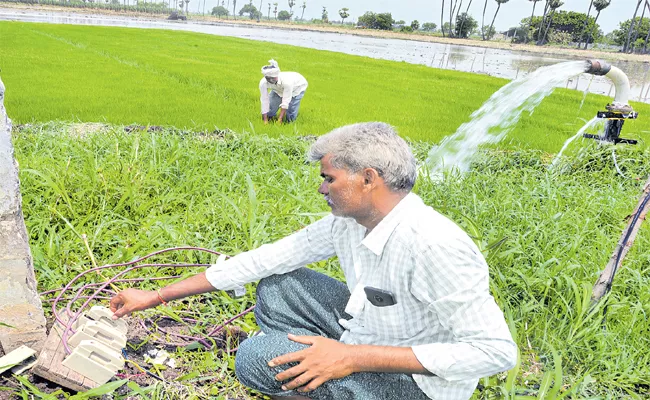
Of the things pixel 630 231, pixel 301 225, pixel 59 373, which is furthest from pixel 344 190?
pixel 301 225

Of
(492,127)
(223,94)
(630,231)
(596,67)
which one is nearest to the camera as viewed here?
(630,231)

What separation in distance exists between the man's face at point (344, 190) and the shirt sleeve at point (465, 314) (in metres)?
0.20

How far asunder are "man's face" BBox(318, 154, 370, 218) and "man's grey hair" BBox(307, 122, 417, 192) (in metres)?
0.02

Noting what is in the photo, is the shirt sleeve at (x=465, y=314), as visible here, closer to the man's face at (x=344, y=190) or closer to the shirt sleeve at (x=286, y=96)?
the man's face at (x=344, y=190)

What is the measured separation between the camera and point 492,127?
→ 563 centimetres

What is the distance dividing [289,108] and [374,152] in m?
4.88

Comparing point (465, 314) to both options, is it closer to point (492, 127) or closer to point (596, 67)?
point (596, 67)

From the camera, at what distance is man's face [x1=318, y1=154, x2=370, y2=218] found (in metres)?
1.28

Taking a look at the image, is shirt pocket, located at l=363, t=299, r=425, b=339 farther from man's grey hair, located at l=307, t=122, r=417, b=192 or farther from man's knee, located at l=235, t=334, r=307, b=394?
man's grey hair, located at l=307, t=122, r=417, b=192

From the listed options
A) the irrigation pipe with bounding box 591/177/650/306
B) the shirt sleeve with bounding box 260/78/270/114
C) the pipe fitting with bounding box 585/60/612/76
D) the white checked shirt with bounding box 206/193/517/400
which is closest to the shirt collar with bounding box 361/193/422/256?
the white checked shirt with bounding box 206/193/517/400

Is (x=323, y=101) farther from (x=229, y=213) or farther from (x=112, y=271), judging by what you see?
(x=112, y=271)

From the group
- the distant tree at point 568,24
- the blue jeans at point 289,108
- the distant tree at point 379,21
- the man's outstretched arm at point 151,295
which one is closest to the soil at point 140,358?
the man's outstretched arm at point 151,295

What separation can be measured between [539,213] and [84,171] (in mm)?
2729

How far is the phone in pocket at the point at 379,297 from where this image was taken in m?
1.31
